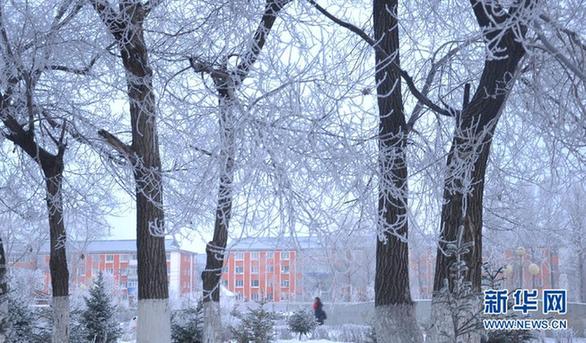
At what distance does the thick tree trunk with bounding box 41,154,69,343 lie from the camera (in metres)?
10.1

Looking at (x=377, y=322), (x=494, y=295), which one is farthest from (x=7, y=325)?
(x=494, y=295)

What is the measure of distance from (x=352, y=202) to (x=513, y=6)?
2.36 metres

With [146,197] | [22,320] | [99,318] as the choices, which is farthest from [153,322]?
[99,318]

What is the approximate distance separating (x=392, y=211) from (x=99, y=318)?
1111 cm

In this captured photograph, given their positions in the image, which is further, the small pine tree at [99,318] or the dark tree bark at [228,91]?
the small pine tree at [99,318]

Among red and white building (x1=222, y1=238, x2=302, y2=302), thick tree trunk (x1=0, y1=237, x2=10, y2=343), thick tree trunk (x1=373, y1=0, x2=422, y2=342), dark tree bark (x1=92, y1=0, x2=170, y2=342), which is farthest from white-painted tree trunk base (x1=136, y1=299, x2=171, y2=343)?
red and white building (x1=222, y1=238, x2=302, y2=302)

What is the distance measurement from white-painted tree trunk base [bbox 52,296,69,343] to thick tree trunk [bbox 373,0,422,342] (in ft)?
16.2

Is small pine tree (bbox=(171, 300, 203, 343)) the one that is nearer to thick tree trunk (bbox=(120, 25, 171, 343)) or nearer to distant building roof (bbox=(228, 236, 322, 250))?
thick tree trunk (bbox=(120, 25, 171, 343))

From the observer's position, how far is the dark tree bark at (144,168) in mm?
8031

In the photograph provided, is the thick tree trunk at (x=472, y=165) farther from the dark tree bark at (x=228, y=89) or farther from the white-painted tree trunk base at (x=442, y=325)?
the dark tree bark at (x=228, y=89)

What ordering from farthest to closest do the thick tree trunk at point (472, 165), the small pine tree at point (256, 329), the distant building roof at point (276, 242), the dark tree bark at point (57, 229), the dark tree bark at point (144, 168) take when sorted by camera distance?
1. the small pine tree at point (256, 329)
2. the dark tree bark at point (57, 229)
3. the dark tree bark at point (144, 168)
4. the thick tree trunk at point (472, 165)
5. the distant building roof at point (276, 242)

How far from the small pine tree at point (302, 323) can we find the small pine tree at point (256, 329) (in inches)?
178

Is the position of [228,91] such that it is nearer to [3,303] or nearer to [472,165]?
[472,165]

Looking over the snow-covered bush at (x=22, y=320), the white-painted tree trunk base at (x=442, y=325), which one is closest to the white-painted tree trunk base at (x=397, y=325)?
the white-painted tree trunk base at (x=442, y=325)
